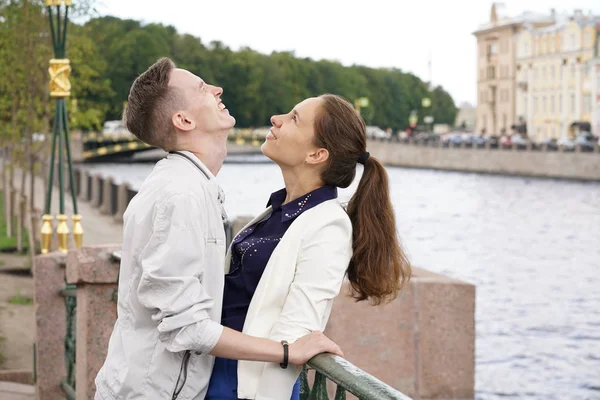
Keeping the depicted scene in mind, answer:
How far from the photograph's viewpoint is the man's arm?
2.61 meters

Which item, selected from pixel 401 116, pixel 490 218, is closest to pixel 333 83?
pixel 401 116

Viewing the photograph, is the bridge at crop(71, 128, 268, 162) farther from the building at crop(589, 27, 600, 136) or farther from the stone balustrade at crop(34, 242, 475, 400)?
the stone balustrade at crop(34, 242, 475, 400)

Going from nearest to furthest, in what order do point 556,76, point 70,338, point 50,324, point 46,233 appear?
point 70,338 < point 50,324 < point 46,233 < point 556,76

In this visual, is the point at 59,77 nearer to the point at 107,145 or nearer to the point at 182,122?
the point at 182,122

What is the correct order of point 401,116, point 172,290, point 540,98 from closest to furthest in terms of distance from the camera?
1. point 172,290
2. point 540,98
3. point 401,116

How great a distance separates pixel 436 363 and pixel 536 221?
105ft

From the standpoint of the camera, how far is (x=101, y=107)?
24109 mm

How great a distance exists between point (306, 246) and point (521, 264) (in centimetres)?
2474

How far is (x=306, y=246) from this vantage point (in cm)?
268

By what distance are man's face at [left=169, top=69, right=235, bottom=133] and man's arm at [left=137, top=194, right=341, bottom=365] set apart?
0.88ft

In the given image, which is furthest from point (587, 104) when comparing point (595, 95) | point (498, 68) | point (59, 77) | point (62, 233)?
point (62, 233)

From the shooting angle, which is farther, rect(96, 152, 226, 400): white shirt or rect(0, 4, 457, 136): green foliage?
rect(0, 4, 457, 136): green foliage

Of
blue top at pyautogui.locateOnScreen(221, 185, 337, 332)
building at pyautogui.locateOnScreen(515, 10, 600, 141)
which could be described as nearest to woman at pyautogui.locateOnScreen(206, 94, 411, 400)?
blue top at pyautogui.locateOnScreen(221, 185, 337, 332)

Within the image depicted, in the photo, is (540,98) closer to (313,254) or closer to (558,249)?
(558,249)
